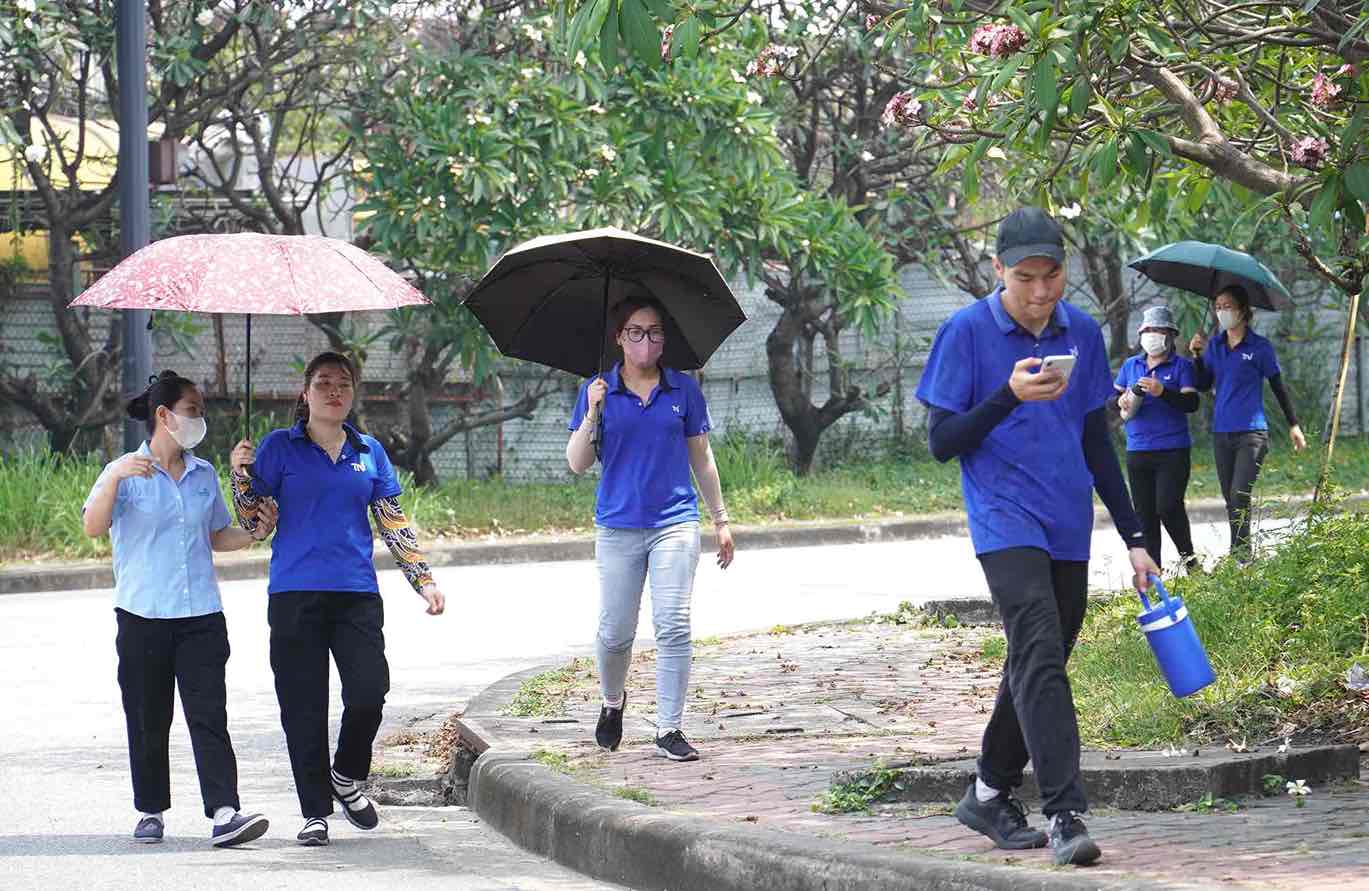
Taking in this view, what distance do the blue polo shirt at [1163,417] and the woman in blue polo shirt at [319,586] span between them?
6.41 meters

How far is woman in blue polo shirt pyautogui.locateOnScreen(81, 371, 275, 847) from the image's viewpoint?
7008mm

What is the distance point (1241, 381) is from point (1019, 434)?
7.12 meters

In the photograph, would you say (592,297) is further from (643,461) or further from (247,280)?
(247,280)

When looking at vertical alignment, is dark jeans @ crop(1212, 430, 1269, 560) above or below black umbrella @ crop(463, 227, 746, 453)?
below

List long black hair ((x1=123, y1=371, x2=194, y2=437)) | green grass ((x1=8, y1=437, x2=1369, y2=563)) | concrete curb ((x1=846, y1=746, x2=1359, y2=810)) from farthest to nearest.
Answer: green grass ((x1=8, y1=437, x2=1369, y2=563))
long black hair ((x1=123, y1=371, x2=194, y2=437))
concrete curb ((x1=846, y1=746, x2=1359, y2=810))

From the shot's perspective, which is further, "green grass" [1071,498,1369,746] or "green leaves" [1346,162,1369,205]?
"green grass" [1071,498,1369,746]

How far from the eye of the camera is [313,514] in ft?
23.2

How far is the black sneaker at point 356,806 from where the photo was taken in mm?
7266

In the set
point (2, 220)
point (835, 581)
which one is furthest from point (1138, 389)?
point (2, 220)

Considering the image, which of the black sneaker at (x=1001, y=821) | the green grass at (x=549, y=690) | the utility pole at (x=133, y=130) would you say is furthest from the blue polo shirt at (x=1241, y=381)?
the black sneaker at (x=1001, y=821)

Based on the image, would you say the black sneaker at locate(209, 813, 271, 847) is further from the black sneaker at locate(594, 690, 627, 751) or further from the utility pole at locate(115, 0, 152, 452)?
the utility pole at locate(115, 0, 152, 452)

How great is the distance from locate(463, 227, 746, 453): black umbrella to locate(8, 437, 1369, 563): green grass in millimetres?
9608

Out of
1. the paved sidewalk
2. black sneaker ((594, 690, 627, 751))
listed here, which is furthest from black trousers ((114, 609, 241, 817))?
black sneaker ((594, 690, 627, 751))

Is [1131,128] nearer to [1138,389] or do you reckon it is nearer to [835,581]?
[1138,389]
